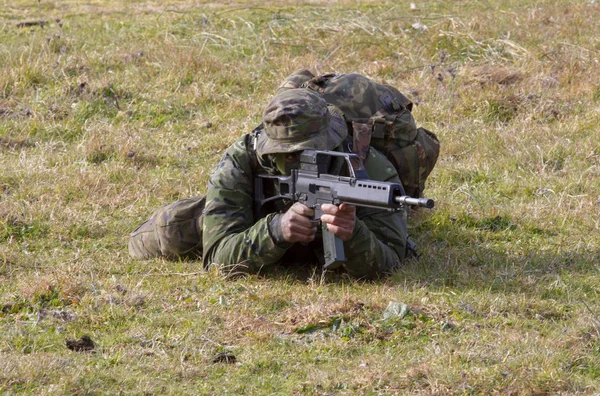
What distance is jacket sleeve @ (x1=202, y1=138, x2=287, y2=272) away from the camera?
17.7 ft

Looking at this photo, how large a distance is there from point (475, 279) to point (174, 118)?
181 inches

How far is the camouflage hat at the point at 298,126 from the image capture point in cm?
504

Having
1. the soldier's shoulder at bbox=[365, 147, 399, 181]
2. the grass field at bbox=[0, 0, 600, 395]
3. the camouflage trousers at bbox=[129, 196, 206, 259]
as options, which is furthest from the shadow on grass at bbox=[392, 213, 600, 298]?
the camouflage trousers at bbox=[129, 196, 206, 259]

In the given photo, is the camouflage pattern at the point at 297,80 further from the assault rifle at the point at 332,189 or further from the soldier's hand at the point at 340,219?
the soldier's hand at the point at 340,219

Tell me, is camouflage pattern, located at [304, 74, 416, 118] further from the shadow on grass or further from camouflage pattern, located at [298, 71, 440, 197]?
the shadow on grass

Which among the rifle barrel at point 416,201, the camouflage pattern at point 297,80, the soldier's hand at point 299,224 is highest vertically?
the camouflage pattern at point 297,80

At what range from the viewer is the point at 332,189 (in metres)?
4.81

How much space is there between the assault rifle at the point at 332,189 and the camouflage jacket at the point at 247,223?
177mm

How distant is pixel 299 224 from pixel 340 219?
25 cm

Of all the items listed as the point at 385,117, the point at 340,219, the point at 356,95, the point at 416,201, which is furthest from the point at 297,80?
the point at 416,201

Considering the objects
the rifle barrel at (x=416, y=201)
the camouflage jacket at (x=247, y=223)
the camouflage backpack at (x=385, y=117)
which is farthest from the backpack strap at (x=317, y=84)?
the rifle barrel at (x=416, y=201)

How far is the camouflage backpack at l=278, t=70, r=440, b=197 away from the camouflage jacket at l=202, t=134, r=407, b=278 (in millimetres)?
336

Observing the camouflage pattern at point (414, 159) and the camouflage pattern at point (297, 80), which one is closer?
the camouflage pattern at point (414, 159)

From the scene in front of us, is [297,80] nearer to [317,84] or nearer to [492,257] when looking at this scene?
[317,84]
